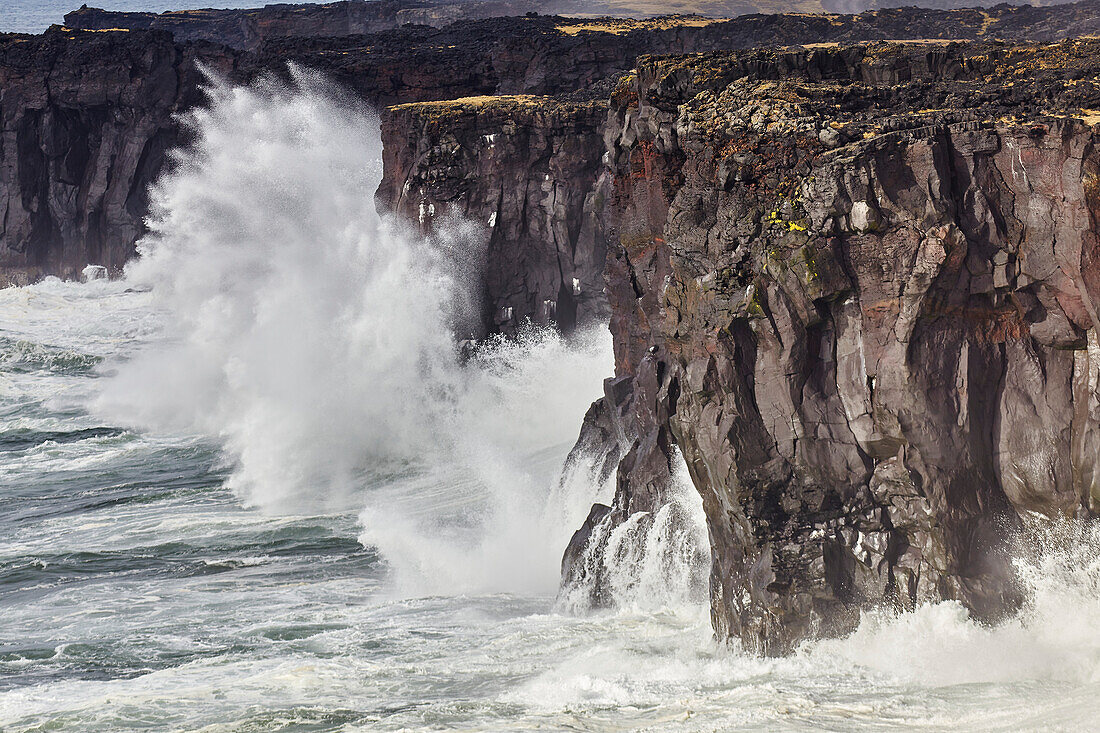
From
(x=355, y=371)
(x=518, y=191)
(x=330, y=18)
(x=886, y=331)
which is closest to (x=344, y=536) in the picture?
→ (x=355, y=371)

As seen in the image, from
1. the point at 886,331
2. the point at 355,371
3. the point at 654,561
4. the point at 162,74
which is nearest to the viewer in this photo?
the point at 886,331

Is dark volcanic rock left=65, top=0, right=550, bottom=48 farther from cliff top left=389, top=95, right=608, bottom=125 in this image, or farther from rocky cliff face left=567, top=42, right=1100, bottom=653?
rocky cliff face left=567, top=42, right=1100, bottom=653

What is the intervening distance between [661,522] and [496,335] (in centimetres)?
1682

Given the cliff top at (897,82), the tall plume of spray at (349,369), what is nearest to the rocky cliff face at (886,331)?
the cliff top at (897,82)

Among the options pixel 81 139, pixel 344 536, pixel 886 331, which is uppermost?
pixel 81 139

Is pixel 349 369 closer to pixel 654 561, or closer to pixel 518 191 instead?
pixel 518 191

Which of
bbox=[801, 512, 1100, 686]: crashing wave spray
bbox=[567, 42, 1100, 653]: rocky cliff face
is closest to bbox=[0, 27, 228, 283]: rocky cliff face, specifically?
bbox=[567, 42, 1100, 653]: rocky cliff face

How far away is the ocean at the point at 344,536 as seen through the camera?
1252 centimetres

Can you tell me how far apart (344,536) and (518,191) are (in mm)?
13606

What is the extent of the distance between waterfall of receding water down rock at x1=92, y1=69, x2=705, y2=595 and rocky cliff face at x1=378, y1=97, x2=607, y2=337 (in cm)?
70

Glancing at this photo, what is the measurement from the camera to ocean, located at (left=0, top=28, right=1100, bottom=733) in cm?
1252

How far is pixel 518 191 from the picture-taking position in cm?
3247

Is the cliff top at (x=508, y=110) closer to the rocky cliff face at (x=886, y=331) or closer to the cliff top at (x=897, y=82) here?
the cliff top at (x=897, y=82)

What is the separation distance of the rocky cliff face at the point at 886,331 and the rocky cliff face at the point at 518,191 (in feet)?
56.8
